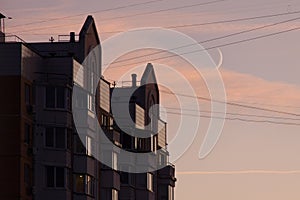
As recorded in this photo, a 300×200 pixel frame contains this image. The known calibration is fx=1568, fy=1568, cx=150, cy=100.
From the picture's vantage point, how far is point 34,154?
94.4 meters

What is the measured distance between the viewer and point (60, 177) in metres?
96.1

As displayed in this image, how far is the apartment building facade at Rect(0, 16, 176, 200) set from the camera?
304 feet

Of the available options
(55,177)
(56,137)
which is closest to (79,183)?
(55,177)

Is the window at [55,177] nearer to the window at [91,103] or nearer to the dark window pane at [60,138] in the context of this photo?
the dark window pane at [60,138]

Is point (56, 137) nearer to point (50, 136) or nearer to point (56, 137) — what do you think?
point (56, 137)

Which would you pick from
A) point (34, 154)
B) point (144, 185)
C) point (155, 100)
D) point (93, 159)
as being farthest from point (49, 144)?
point (155, 100)

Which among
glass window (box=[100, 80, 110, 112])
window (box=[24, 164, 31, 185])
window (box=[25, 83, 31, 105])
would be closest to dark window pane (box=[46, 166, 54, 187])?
window (box=[24, 164, 31, 185])

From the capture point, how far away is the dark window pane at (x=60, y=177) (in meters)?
96.0

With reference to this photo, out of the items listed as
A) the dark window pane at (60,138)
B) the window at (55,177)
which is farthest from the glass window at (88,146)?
the window at (55,177)

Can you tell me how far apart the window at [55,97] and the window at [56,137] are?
1.43m

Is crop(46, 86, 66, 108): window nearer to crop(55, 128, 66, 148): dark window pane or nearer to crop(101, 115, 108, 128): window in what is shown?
crop(55, 128, 66, 148): dark window pane

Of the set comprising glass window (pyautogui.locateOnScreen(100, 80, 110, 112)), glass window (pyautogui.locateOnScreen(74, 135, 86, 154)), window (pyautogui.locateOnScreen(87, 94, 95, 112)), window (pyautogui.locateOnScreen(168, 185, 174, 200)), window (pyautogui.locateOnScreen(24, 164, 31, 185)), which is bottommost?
window (pyautogui.locateOnScreen(24, 164, 31, 185))

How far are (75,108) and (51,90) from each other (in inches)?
134

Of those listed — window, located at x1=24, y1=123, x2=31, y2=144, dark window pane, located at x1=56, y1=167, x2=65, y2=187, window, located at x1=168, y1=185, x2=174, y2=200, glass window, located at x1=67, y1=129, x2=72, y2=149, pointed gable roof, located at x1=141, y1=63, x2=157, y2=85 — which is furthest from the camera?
window, located at x1=168, y1=185, x2=174, y2=200
